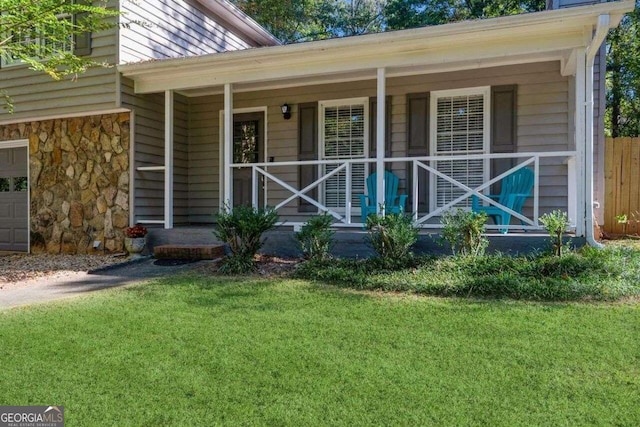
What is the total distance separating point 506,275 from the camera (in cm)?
439

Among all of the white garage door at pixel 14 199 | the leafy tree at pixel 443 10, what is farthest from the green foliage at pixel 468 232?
the leafy tree at pixel 443 10

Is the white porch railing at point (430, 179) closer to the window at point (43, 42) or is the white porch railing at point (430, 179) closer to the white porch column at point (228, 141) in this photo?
the white porch column at point (228, 141)

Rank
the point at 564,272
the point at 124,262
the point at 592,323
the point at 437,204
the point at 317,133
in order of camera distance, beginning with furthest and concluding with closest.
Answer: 1. the point at 317,133
2. the point at 437,204
3. the point at 124,262
4. the point at 564,272
5. the point at 592,323

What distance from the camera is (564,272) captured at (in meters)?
4.47

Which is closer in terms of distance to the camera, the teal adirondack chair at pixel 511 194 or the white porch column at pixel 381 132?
the white porch column at pixel 381 132

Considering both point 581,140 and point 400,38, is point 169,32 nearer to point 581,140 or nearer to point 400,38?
point 400,38

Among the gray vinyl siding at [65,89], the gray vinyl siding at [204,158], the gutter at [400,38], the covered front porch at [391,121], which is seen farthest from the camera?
the gray vinyl siding at [204,158]

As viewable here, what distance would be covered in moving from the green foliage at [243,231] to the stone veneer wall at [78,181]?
238 cm

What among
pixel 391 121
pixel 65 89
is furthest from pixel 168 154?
pixel 391 121

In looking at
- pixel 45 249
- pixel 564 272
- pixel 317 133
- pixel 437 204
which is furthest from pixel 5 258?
pixel 564 272

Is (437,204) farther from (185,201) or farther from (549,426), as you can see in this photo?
(549,426)

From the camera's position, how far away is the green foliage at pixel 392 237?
5.10 m

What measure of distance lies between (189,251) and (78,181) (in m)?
2.58

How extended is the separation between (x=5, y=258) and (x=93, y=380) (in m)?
6.19
